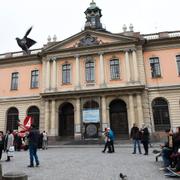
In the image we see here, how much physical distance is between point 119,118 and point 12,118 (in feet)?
47.1

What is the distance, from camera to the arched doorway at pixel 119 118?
2505 centimetres

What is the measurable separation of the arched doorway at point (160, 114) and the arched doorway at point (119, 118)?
11.0ft

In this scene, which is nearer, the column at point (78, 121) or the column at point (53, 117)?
the column at point (78, 121)

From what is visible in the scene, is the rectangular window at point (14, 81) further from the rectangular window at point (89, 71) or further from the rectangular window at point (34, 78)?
the rectangular window at point (89, 71)

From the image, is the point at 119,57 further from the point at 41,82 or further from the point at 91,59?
the point at 41,82

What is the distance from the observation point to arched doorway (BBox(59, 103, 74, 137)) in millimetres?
26642

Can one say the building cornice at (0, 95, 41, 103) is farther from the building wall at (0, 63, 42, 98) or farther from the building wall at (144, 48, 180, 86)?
the building wall at (144, 48, 180, 86)

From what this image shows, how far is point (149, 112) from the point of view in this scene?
2456cm

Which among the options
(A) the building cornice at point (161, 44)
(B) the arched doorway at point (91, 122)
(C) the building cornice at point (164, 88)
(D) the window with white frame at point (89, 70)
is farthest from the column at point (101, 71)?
(A) the building cornice at point (161, 44)

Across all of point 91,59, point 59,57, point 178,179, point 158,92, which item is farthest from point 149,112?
point 178,179

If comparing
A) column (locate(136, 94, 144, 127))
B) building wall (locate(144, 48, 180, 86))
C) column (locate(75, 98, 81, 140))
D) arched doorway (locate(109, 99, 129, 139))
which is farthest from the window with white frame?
building wall (locate(144, 48, 180, 86))

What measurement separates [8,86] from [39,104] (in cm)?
570

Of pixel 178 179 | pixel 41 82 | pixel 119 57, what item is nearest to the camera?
pixel 178 179

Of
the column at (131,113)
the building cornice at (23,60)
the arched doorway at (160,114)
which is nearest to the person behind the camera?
the column at (131,113)
